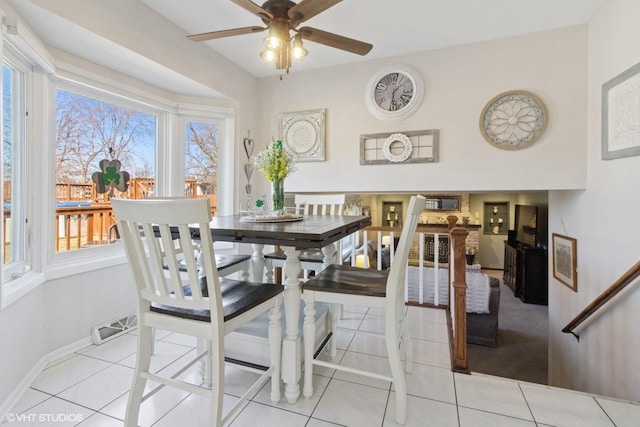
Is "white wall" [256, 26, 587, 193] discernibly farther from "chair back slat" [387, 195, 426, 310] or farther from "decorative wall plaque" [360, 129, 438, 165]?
"chair back slat" [387, 195, 426, 310]

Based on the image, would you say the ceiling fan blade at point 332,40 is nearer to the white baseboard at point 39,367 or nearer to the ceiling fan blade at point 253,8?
the ceiling fan blade at point 253,8

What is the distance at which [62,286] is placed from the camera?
2145 mm

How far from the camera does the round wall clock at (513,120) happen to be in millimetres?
2871

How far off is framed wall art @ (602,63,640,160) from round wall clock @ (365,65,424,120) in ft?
4.93

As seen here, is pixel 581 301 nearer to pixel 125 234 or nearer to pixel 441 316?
pixel 441 316

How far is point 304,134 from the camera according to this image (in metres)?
3.71

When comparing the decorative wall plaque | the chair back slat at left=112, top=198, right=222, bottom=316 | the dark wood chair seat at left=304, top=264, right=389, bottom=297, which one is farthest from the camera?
the decorative wall plaque

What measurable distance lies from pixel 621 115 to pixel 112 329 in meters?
4.21

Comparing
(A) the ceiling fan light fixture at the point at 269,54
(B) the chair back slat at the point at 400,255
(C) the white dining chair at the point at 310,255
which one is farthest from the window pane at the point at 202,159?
(B) the chair back slat at the point at 400,255

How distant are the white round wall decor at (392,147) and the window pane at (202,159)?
192 centimetres

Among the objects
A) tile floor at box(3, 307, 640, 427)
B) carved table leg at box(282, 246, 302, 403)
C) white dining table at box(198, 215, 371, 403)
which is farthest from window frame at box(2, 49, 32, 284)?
carved table leg at box(282, 246, 302, 403)

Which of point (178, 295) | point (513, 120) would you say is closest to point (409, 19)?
point (513, 120)

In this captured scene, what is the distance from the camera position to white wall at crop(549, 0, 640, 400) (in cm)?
218

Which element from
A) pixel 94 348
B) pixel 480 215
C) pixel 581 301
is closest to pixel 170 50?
pixel 94 348
